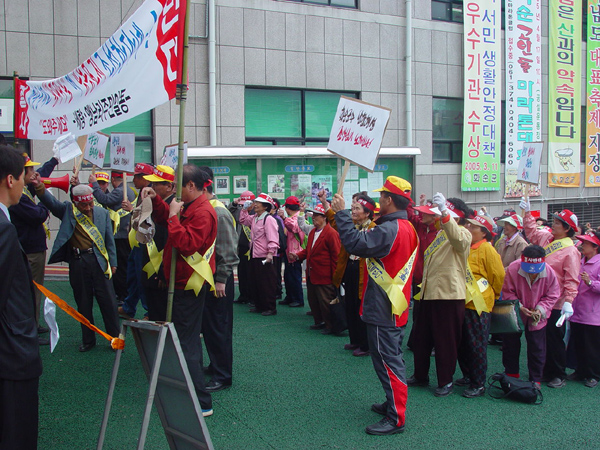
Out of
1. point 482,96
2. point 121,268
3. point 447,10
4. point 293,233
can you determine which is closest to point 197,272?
point 121,268

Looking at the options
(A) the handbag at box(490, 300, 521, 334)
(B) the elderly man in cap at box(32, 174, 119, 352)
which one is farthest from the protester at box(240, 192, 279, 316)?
(A) the handbag at box(490, 300, 521, 334)

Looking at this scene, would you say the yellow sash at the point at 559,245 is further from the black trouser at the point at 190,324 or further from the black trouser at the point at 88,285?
the black trouser at the point at 88,285

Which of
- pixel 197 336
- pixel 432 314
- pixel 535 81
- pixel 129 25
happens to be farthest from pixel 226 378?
pixel 535 81

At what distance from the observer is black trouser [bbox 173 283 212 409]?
14.3 ft

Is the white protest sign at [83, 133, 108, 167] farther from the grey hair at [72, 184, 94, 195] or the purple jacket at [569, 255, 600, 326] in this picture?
the purple jacket at [569, 255, 600, 326]

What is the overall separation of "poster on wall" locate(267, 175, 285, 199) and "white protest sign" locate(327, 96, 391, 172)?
715cm

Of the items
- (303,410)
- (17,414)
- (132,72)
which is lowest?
(303,410)

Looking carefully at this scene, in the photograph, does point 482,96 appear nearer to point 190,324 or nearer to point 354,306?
point 354,306

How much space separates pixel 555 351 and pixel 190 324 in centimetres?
387

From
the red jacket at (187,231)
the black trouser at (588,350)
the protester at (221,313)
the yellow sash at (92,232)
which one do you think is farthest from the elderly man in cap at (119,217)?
the black trouser at (588,350)

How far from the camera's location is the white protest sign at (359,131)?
16.3 feet

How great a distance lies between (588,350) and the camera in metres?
5.86

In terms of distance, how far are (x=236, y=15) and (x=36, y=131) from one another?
8745 mm

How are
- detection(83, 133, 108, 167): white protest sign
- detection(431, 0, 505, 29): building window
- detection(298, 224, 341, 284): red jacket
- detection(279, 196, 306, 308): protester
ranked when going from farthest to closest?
detection(431, 0, 505, 29): building window, detection(279, 196, 306, 308): protester, detection(83, 133, 108, 167): white protest sign, detection(298, 224, 341, 284): red jacket
